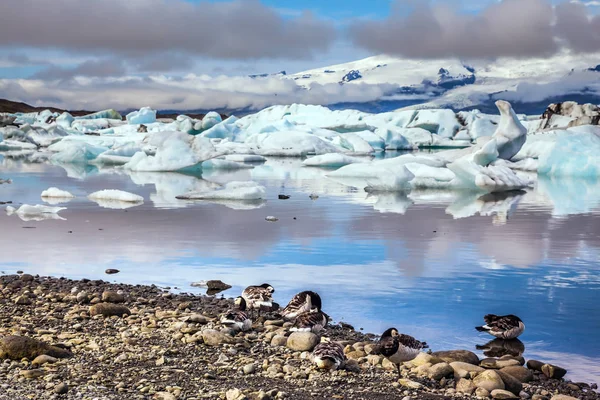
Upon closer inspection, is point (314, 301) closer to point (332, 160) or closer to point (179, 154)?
point (179, 154)

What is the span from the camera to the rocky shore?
3.99 m

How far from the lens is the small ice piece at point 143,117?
206 ft

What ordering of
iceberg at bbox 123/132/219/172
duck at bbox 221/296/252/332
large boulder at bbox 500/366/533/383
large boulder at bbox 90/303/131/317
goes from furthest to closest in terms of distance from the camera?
iceberg at bbox 123/132/219/172, large boulder at bbox 90/303/131/317, duck at bbox 221/296/252/332, large boulder at bbox 500/366/533/383

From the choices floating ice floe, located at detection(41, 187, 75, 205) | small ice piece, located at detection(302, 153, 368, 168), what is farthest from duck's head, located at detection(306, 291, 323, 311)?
small ice piece, located at detection(302, 153, 368, 168)

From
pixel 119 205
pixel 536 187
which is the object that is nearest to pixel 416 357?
pixel 119 205

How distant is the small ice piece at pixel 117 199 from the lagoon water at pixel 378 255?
0.30m

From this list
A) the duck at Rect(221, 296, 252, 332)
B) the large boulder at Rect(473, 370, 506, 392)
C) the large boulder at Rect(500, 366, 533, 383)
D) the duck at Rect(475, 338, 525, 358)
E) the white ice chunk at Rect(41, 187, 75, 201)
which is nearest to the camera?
the large boulder at Rect(473, 370, 506, 392)

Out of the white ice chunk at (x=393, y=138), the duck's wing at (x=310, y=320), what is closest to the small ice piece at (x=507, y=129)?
the duck's wing at (x=310, y=320)

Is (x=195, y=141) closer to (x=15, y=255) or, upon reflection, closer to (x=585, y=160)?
(x=585, y=160)

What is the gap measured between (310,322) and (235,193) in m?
9.67

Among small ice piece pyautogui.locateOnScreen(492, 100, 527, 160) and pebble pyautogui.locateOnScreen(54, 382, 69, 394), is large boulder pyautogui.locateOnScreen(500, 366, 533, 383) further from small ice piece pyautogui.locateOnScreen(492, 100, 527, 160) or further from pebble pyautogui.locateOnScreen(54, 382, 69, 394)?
small ice piece pyautogui.locateOnScreen(492, 100, 527, 160)

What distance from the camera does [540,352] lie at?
16.5ft

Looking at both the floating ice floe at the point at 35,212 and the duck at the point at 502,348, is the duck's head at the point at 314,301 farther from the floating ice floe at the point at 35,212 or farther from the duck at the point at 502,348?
the floating ice floe at the point at 35,212

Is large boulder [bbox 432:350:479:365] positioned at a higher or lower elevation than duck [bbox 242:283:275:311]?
lower
